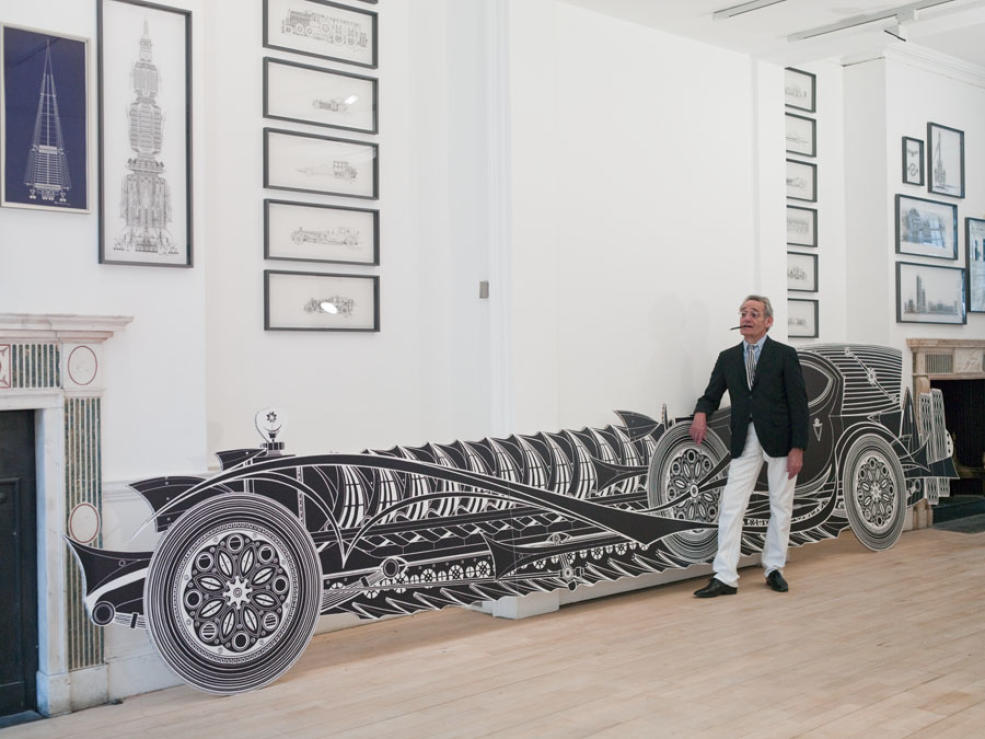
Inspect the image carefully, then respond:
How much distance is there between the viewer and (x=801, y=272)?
682 cm

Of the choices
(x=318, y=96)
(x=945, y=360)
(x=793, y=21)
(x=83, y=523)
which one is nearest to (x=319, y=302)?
(x=318, y=96)

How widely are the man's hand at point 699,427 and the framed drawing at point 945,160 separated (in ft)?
10.6

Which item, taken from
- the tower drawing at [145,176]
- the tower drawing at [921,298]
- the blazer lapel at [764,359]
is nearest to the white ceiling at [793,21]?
the blazer lapel at [764,359]

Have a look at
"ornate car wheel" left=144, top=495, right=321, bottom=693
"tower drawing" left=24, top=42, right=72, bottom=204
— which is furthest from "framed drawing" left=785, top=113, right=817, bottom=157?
"tower drawing" left=24, top=42, right=72, bottom=204

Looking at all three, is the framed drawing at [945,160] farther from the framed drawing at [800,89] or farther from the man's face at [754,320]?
the man's face at [754,320]

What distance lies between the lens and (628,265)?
5.29 m

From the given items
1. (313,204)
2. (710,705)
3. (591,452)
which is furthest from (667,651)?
(313,204)

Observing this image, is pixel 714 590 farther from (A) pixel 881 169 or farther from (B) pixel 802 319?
(A) pixel 881 169

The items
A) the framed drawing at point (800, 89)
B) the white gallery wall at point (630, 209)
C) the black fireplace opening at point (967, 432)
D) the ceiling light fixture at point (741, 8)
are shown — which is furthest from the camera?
the black fireplace opening at point (967, 432)

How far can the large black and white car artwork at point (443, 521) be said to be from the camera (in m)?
3.58

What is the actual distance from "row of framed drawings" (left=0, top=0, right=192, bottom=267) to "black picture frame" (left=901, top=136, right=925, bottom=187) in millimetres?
5147

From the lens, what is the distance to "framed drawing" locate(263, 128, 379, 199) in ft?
14.5

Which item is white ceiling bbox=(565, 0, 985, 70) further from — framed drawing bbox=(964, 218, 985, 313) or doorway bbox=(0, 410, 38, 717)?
doorway bbox=(0, 410, 38, 717)

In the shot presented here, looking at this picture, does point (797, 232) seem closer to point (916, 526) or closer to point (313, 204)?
point (916, 526)
